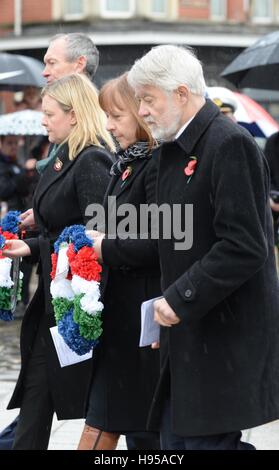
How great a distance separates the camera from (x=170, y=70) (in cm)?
364

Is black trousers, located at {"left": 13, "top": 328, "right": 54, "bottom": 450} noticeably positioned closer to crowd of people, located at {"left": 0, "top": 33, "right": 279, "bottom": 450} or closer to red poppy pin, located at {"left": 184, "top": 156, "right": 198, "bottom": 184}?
crowd of people, located at {"left": 0, "top": 33, "right": 279, "bottom": 450}

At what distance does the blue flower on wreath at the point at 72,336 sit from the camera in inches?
165

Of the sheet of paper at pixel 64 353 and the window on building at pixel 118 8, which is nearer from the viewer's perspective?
the sheet of paper at pixel 64 353

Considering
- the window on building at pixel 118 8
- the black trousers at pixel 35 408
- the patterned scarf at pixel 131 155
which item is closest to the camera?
the patterned scarf at pixel 131 155

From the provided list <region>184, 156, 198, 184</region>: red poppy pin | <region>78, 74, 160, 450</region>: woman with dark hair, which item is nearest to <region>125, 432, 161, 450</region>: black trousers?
<region>78, 74, 160, 450</region>: woman with dark hair

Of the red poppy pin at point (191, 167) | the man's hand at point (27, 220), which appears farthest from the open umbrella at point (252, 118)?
the red poppy pin at point (191, 167)

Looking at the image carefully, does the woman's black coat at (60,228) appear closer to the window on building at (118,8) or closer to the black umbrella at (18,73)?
the black umbrella at (18,73)

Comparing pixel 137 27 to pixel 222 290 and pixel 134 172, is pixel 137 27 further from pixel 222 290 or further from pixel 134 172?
pixel 222 290

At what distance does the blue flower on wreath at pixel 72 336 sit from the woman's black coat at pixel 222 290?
2.07 ft

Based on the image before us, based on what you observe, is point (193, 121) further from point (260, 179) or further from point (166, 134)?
point (260, 179)

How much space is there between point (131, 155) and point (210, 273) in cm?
110

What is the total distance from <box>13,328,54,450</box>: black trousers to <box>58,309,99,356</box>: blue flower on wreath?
1.85 ft
